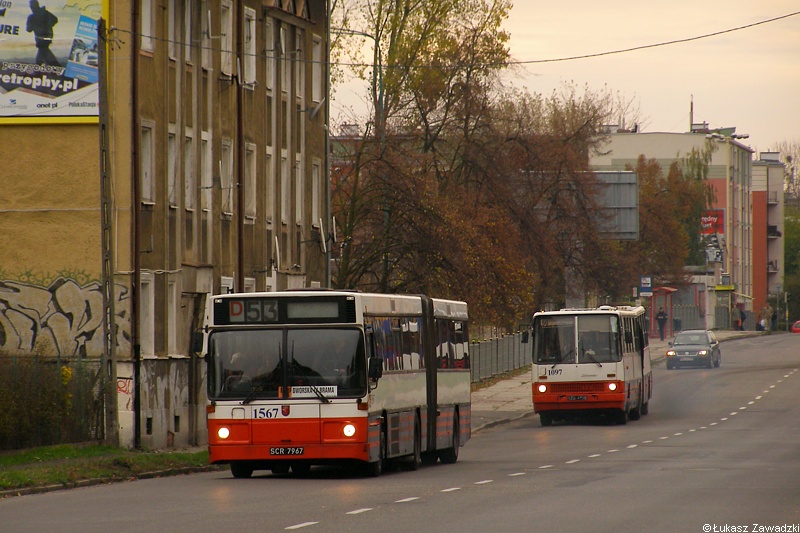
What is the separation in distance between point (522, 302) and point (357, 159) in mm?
8311

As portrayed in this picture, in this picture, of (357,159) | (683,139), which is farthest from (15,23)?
(683,139)

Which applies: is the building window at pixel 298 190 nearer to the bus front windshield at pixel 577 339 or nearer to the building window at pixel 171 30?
the bus front windshield at pixel 577 339

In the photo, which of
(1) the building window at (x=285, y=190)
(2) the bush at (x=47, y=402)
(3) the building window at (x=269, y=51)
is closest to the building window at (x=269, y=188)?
(1) the building window at (x=285, y=190)

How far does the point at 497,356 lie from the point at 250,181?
26.3 metres

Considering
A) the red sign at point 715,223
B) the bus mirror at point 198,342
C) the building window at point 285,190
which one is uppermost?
the building window at point 285,190

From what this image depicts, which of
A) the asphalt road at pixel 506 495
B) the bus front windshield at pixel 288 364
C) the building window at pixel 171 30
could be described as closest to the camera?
the asphalt road at pixel 506 495

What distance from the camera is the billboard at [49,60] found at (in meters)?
30.4

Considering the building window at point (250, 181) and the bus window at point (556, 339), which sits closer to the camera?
the building window at point (250, 181)

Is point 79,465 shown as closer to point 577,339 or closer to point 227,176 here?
point 227,176

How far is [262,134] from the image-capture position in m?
39.4

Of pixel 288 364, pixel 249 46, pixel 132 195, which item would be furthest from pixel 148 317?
pixel 288 364

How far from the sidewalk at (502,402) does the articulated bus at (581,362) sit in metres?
2.05

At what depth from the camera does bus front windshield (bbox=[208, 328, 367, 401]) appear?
71.4 feet

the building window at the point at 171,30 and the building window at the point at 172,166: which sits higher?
the building window at the point at 171,30
